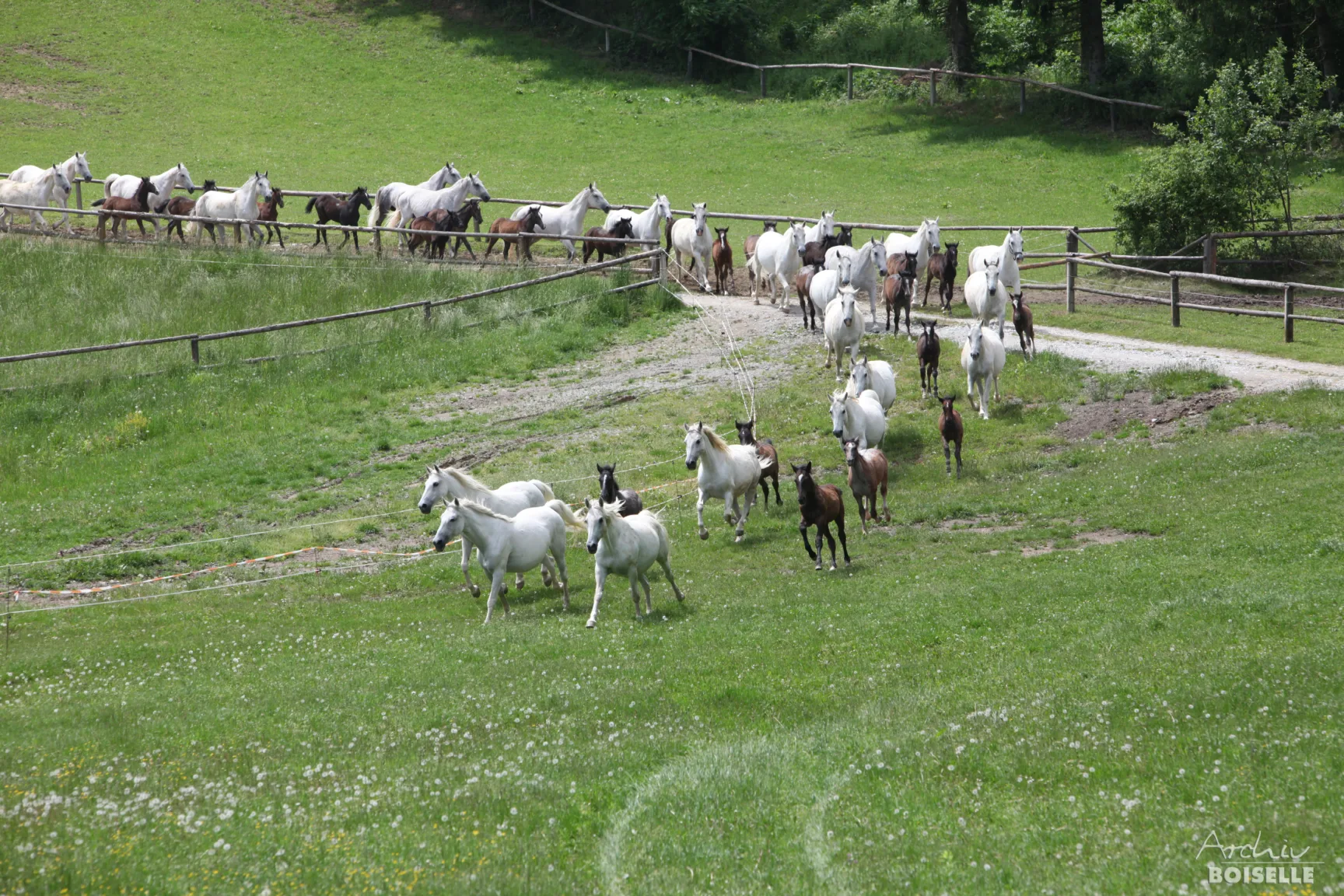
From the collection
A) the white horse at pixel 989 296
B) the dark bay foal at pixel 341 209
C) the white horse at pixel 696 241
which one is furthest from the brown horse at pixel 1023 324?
the dark bay foal at pixel 341 209

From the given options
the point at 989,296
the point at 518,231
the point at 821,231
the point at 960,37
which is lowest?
the point at 989,296

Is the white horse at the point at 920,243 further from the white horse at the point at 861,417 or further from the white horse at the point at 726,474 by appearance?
the white horse at the point at 726,474

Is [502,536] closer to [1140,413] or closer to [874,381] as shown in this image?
[874,381]

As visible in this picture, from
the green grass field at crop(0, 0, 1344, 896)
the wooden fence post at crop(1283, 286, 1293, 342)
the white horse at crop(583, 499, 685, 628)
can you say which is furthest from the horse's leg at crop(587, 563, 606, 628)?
the wooden fence post at crop(1283, 286, 1293, 342)

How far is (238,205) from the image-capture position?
39.0 metres

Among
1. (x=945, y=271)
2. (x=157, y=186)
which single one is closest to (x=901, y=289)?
(x=945, y=271)

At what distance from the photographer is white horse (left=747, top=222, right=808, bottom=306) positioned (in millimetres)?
30547

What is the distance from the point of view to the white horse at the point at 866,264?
28516 millimetres

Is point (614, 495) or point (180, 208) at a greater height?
point (180, 208)

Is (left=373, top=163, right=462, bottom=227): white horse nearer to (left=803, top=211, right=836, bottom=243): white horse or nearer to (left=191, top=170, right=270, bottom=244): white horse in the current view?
(left=191, top=170, right=270, bottom=244): white horse

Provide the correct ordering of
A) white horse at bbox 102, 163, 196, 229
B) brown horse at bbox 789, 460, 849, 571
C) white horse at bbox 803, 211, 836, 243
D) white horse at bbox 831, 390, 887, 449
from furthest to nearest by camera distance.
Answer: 1. white horse at bbox 102, 163, 196, 229
2. white horse at bbox 803, 211, 836, 243
3. white horse at bbox 831, 390, 887, 449
4. brown horse at bbox 789, 460, 849, 571

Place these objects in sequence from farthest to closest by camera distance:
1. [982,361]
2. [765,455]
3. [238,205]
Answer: [238,205] → [982,361] → [765,455]

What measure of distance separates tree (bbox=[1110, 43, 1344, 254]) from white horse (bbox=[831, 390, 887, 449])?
16255 mm

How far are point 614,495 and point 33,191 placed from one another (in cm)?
3478
